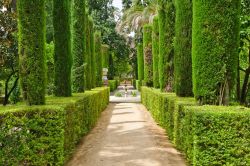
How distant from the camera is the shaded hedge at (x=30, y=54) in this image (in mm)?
8195

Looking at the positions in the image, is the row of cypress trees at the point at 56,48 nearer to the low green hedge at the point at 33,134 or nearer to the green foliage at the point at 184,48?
the low green hedge at the point at 33,134

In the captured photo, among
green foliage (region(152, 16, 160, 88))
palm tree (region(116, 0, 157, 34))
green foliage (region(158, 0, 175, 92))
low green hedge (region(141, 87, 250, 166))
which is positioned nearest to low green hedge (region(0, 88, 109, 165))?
low green hedge (region(141, 87, 250, 166))

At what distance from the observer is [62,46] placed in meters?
12.5

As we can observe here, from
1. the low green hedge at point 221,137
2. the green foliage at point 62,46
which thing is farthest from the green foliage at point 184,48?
the low green hedge at point 221,137

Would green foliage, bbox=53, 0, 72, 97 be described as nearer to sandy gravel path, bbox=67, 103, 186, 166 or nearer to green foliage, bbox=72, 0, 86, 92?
sandy gravel path, bbox=67, 103, 186, 166

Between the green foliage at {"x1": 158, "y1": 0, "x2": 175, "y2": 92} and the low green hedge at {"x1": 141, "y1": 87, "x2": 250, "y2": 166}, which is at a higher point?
the green foliage at {"x1": 158, "y1": 0, "x2": 175, "y2": 92}

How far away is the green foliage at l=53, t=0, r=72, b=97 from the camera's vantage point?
41.1ft

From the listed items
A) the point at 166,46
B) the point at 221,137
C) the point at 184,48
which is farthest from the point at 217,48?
the point at 166,46

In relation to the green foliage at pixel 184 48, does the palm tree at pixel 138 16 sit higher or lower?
higher

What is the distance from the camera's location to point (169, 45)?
16.5 meters

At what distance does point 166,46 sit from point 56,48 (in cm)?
566

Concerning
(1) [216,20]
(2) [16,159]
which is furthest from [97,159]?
(1) [216,20]

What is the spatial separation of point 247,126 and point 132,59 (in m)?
47.5

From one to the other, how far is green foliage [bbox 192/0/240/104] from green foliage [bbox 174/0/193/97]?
4020 mm
